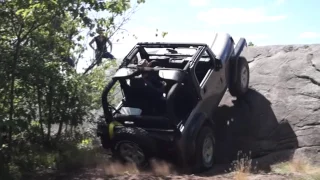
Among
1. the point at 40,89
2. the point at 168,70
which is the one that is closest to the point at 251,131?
the point at 168,70

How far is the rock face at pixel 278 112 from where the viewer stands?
10.4 m

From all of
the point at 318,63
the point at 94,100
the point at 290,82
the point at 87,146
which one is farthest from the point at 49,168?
the point at 318,63

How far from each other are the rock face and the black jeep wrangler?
122 centimetres

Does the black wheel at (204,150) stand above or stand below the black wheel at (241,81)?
below

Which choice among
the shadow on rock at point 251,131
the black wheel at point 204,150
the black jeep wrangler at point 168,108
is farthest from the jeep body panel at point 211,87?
the shadow on rock at point 251,131

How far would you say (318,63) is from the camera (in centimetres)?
1248

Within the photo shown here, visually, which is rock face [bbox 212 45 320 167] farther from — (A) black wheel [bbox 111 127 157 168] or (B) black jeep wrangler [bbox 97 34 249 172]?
(A) black wheel [bbox 111 127 157 168]

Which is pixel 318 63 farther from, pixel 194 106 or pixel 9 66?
pixel 9 66

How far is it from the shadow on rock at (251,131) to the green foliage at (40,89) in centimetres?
289

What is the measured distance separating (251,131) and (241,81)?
1212mm

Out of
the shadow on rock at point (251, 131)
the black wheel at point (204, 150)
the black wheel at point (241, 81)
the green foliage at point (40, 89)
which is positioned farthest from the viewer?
the black wheel at point (241, 81)

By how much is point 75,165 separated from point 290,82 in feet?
18.9

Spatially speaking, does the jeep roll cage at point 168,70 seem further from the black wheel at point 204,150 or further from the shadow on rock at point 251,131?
the shadow on rock at point 251,131

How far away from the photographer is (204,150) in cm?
916
